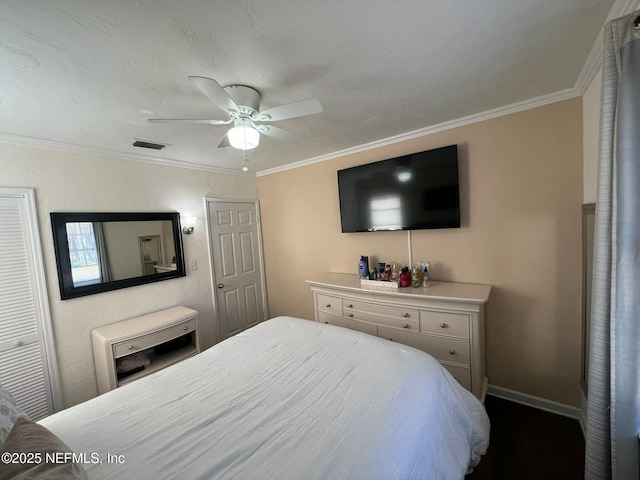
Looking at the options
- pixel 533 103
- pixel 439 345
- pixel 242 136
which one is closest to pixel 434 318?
pixel 439 345

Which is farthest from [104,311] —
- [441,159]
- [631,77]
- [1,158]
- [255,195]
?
[631,77]

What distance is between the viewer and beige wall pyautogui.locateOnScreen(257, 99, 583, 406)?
189 centimetres

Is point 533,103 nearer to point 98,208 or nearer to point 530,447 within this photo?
point 530,447

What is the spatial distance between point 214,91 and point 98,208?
2.01 meters

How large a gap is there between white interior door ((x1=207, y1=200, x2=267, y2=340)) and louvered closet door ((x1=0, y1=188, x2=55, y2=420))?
4.92ft

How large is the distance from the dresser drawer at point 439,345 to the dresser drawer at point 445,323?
6 cm

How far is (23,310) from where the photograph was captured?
1.94 m

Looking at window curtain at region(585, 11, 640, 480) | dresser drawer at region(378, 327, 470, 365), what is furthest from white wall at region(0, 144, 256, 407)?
window curtain at region(585, 11, 640, 480)

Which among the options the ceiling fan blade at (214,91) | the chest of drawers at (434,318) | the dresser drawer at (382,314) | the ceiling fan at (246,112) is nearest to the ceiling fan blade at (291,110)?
the ceiling fan at (246,112)

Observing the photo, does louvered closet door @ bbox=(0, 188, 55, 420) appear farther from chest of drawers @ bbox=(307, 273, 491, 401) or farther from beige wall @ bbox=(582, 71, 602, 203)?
beige wall @ bbox=(582, 71, 602, 203)

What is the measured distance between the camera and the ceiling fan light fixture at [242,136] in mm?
1555

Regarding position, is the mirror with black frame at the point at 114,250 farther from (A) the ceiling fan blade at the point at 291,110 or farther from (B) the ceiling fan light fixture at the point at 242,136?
(A) the ceiling fan blade at the point at 291,110

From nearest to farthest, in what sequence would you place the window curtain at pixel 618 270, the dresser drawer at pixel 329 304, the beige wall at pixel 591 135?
the window curtain at pixel 618 270, the beige wall at pixel 591 135, the dresser drawer at pixel 329 304

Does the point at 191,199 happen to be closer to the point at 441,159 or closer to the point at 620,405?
the point at 441,159
